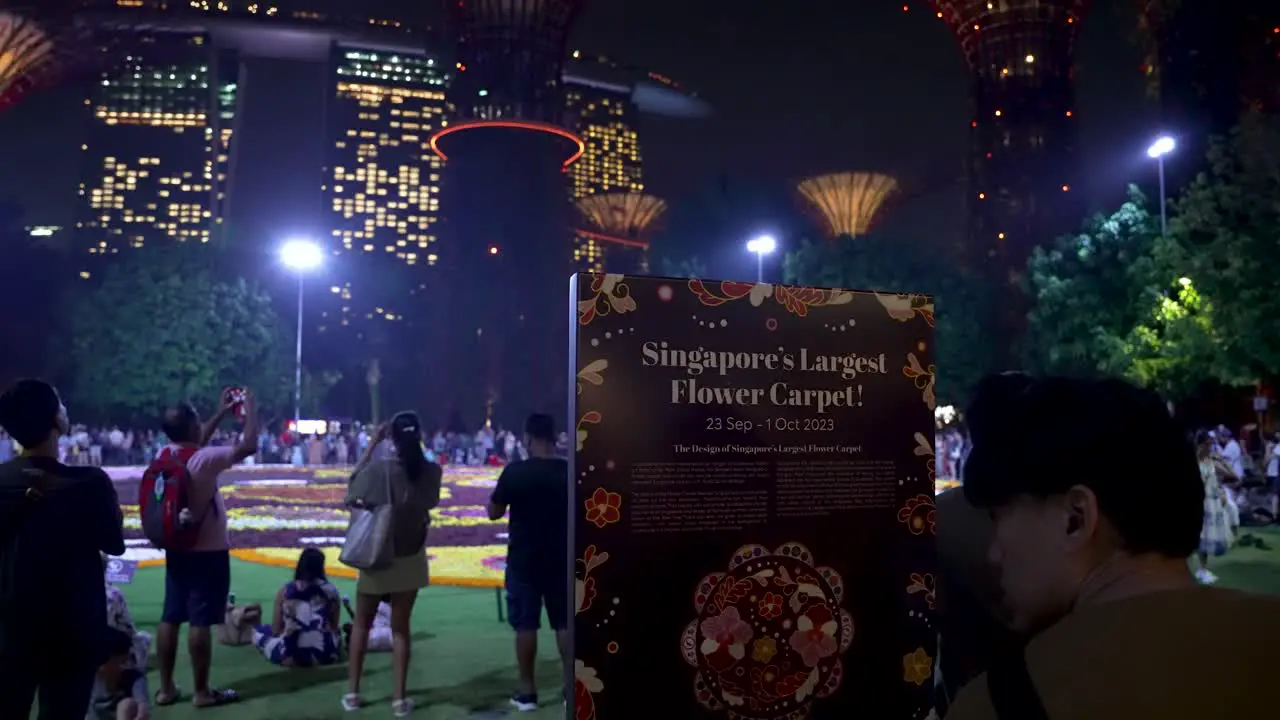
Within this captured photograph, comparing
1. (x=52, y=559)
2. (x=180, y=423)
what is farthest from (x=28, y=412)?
(x=180, y=423)

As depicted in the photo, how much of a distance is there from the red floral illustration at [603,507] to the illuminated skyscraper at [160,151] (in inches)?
4805

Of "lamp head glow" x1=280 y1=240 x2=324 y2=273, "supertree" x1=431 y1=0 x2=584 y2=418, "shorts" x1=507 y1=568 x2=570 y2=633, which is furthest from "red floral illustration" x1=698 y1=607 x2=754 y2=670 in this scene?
"supertree" x1=431 y1=0 x2=584 y2=418

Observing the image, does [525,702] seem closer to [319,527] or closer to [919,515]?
[919,515]

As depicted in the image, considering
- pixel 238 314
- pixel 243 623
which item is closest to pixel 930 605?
pixel 243 623

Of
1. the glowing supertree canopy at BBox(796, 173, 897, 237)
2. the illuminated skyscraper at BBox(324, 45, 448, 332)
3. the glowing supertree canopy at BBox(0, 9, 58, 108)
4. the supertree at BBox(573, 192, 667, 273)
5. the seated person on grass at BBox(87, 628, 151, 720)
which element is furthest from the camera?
the illuminated skyscraper at BBox(324, 45, 448, 332)

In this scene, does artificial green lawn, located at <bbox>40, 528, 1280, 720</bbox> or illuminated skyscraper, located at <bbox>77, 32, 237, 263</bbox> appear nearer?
artificial green lawn, located at <bbox>40, 528, 1280, 720</bbox>

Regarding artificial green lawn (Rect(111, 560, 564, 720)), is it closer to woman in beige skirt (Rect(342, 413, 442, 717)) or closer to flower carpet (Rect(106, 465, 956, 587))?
woman in beige skirt (Rect(342, 413, 442, 717))

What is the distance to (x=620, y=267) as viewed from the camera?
7656 cm

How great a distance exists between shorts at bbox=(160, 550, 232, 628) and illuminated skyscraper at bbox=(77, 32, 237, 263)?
116440mm

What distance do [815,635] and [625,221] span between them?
238 ft

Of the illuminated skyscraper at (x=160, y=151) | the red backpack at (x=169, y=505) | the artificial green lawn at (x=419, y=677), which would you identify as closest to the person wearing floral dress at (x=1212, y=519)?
the artificial green lawn at (x=419, y=677)

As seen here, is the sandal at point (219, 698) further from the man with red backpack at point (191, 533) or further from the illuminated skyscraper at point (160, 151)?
the illuminated skyscraper at point (160, 151)

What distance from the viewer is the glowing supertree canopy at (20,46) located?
30688mm

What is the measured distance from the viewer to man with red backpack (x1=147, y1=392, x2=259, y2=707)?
286 inches
